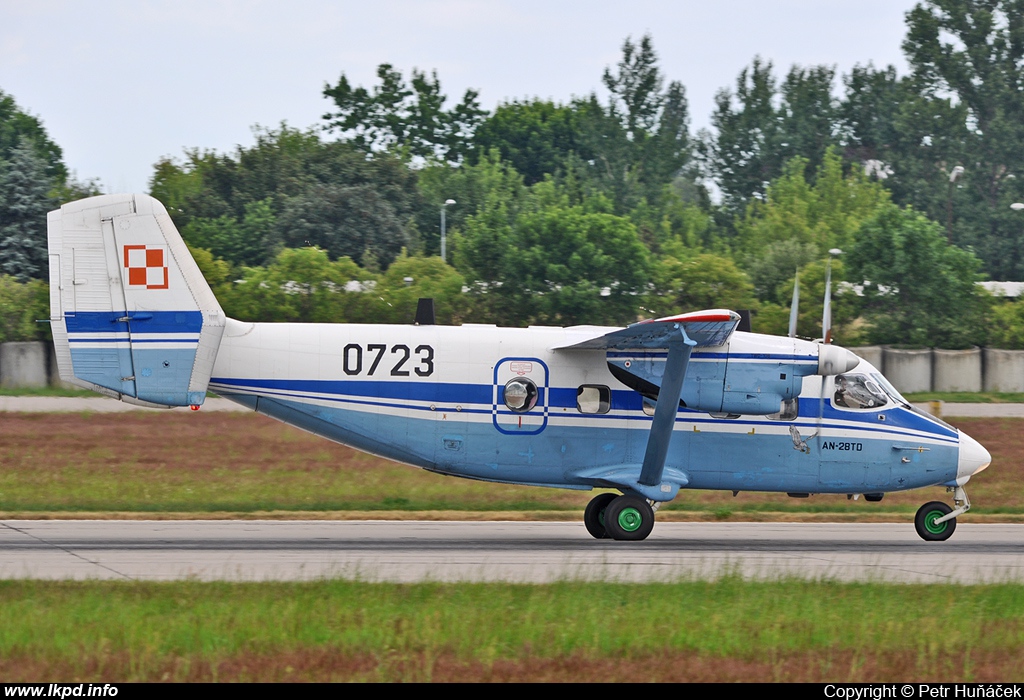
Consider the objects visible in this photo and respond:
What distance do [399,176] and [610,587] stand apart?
196ft

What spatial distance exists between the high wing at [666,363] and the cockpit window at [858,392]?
2407 mm

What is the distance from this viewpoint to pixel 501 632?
455 inches

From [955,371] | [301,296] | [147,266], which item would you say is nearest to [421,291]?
[301,296]

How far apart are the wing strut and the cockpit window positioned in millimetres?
2926

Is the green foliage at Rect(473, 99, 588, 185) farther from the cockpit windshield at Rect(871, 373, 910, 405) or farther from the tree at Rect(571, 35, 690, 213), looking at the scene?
the cockpit windshield at Rect(871, 373, 910, 405)

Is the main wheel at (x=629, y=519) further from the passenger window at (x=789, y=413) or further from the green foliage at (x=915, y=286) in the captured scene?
the green foliage at (x=915, y=286)

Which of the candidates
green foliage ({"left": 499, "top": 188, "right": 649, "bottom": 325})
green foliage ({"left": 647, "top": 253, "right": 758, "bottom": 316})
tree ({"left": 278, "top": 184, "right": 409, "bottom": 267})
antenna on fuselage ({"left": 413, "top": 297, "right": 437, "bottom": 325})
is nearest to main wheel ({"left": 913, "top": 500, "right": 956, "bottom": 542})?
antenna on fuselage ({"left": 413, "top": 297, "right": 437, "bottom": 325})

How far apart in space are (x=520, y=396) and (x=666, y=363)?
7.98 ft

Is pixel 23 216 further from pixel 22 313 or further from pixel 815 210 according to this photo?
pixel 815 210

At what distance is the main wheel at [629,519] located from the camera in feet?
59.4

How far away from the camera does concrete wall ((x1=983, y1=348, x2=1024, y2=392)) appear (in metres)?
46.0

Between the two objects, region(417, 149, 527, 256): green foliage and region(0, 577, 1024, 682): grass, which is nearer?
region(0, 577, 1024, 682): grass
